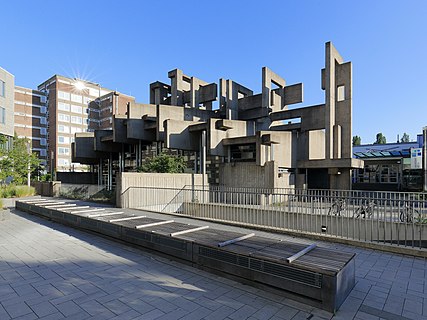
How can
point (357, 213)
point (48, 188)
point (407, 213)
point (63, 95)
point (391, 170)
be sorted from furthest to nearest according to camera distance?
point (63, 95) < point (391, 170) < point (48, 188) < point (357, 213) < point (407, 213)

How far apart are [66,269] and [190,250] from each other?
2.49 m

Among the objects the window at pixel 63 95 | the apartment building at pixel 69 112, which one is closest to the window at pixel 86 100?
the apartment building at pixel 69 112

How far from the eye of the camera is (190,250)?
204 inches

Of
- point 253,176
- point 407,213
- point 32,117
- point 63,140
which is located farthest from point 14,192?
point 32,117

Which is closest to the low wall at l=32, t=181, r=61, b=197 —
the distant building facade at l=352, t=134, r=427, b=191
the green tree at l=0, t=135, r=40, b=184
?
the green tree at l=0, t=135, r=40, b=184

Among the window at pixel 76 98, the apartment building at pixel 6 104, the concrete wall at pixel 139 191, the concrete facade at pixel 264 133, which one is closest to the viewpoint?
the concrete wall at pixel 139 191

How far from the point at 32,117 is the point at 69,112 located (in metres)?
8.49

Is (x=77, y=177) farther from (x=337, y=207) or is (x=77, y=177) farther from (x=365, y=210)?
(x=365, y=210)

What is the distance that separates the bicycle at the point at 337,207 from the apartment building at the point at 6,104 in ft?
120

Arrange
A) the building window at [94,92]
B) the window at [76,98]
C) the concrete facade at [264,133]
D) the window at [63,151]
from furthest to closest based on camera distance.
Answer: the building window at [94,92]
the window at [76,98]
the window at [63,151]
the concrete facade at [264,133]

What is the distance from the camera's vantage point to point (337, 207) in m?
10.1

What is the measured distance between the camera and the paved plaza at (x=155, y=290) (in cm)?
347

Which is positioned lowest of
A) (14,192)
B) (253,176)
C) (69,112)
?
(14,192)

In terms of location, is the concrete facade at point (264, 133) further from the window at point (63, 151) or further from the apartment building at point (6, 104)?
the window at point (63, 151)
